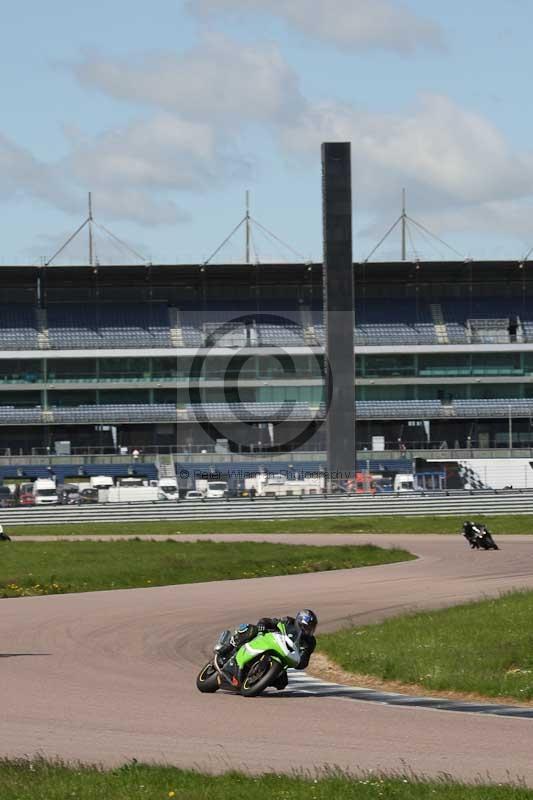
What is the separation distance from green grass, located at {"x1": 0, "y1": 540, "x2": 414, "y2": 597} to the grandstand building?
53489 mm

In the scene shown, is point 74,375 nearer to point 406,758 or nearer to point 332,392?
point 332,392

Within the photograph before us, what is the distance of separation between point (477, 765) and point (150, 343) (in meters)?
90.8

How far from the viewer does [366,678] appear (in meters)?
18.5

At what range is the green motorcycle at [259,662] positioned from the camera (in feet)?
53.9

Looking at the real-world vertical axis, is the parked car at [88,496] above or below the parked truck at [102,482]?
below

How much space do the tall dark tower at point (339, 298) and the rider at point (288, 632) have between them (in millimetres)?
55859

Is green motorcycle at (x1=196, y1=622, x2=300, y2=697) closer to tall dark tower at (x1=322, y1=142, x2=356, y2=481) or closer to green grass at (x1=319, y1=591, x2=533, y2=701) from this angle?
green grass at (x1=319, y1=591, x2=533, y2=701)

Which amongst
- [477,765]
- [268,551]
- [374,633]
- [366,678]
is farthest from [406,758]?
[268,551]

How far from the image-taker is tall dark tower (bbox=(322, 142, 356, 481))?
2844 inches

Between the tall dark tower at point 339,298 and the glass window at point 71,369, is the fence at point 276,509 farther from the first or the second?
the glass window at point 71,369

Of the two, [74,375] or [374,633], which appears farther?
[74,375]

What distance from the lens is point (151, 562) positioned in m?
37.7

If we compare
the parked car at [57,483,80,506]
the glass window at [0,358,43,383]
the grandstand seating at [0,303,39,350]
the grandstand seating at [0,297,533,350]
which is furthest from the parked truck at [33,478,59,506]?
the grandstand seating at [0,297,533,350]

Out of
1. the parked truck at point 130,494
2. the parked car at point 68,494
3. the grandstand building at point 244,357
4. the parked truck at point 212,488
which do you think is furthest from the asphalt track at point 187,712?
the grandstand building at point 244,357
